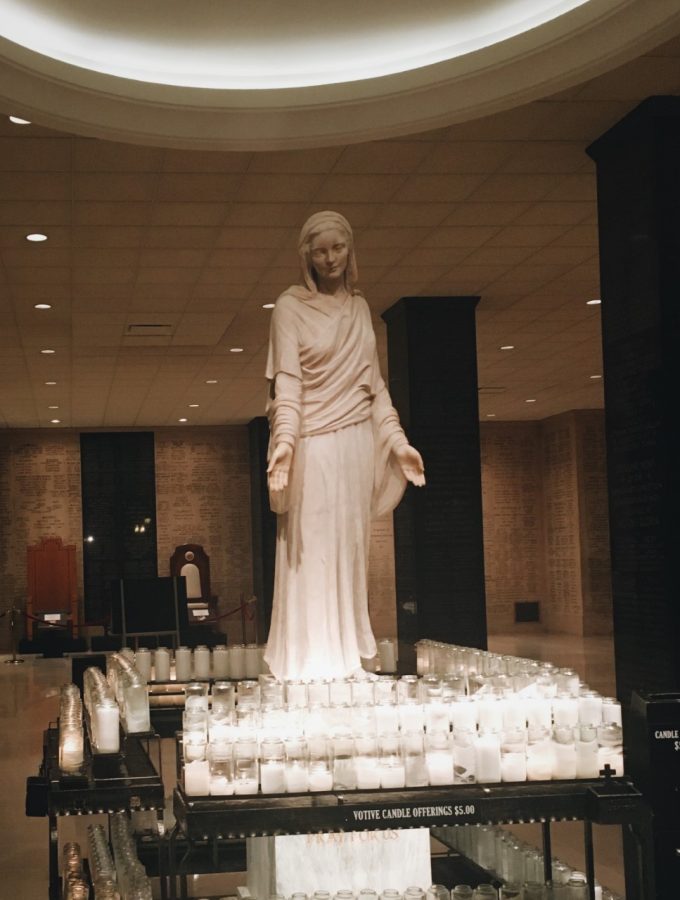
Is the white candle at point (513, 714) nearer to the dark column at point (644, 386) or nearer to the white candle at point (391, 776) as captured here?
the white candle at point (391, 776)

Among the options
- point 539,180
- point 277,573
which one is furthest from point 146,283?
point 277,573

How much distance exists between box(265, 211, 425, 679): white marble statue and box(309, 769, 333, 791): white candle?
1.43 metres

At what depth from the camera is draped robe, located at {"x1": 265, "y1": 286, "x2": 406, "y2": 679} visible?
18.1 ft

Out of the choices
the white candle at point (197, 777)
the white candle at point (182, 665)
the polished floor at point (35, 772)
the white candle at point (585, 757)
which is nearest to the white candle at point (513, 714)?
the white candle at point (585, 757)

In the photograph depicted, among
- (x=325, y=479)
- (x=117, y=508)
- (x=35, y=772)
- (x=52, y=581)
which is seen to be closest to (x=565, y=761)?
(x=325, y=479)

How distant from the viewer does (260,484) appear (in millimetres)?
22766

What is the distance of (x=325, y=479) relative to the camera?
5523 millimetres

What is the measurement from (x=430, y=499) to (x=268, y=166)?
477cm

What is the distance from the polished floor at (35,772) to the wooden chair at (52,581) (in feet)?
8.00

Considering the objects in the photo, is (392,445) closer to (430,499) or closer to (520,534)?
(430,499)

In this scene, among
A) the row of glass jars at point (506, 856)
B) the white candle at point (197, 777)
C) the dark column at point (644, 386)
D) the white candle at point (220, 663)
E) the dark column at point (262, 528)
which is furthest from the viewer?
the dark column at point (262, 528)

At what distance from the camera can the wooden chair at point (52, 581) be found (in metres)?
22.2

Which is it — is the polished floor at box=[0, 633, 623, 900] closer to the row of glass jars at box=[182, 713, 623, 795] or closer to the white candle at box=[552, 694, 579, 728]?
the white candle at box=[552, 694, 579, 728]

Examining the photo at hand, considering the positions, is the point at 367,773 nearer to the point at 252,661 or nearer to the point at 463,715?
the point at 463,715
